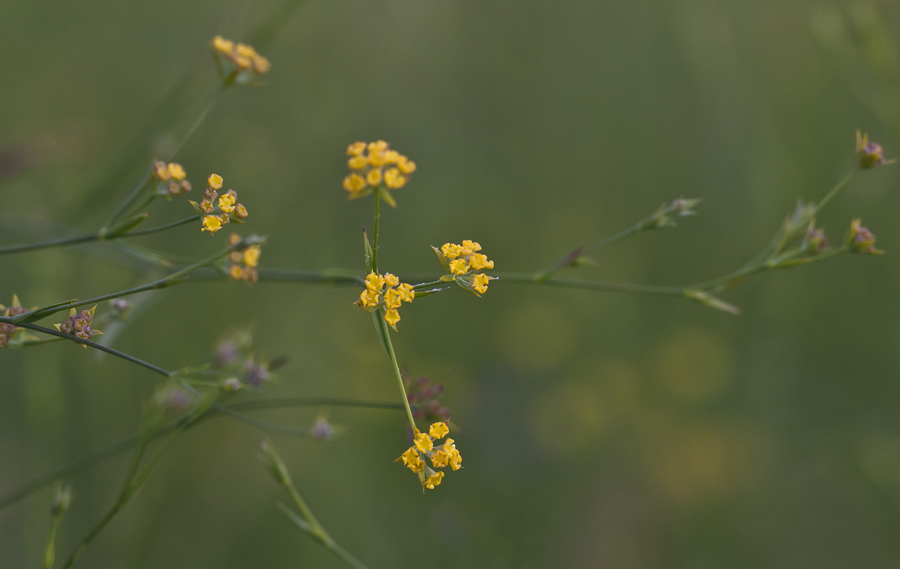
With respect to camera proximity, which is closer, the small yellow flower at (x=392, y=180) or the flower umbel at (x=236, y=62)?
the small yellow flower at (x=392, y=180)

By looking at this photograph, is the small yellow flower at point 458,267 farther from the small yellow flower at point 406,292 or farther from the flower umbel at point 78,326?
the flower umbel at point 78,326

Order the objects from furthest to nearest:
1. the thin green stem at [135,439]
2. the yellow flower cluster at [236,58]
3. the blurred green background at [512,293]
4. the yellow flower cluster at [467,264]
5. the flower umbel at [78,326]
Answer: the blurred green background at [512,293]
the yellow flower cluster at [236,58]
the thin green stem at [135,439]
the yellow flower cluster at [467,264]
the flower umbel at [78,326]

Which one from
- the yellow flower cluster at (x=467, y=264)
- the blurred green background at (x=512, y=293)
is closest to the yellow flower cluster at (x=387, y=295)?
the yellow flower cluster at (x=467, y=264)

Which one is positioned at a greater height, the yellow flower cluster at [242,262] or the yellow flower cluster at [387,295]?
the yellow flower cluster at [242,262]

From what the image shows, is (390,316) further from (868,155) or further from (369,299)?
(868,155)

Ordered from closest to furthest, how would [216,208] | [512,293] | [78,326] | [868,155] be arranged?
[78,326], [216,208], [868,155], [512,293]

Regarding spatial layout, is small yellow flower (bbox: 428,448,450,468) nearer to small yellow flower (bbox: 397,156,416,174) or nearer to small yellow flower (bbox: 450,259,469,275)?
small yellow flower (bbox: 450,259,469,275)

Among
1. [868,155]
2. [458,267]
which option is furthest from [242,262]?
[868,155]
